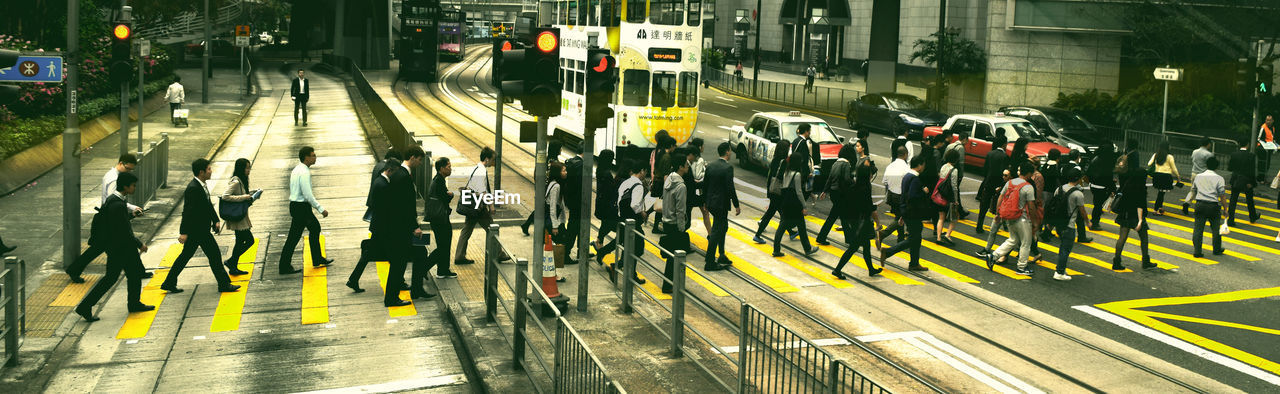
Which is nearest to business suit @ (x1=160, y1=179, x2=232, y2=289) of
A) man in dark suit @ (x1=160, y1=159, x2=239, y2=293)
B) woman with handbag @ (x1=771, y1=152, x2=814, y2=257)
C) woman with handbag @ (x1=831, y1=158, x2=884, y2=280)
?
man in dark suit @ (x1=160, y1=159, x2=239, y2=293)

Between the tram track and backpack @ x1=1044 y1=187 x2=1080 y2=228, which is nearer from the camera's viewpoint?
the tram track

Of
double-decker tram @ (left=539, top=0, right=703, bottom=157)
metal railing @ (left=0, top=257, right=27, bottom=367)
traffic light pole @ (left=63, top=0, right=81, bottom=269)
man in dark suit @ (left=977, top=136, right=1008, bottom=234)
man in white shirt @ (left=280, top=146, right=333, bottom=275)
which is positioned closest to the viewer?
metal railing @ (left=0, top=257, right=27, bottom=367)

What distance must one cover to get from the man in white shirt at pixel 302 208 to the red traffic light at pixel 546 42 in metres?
3.98

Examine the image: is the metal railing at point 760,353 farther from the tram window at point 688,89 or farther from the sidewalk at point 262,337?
the tram window at point 688,89

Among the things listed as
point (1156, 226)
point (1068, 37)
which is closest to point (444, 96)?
point (1068, 37)

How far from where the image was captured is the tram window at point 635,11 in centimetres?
2205

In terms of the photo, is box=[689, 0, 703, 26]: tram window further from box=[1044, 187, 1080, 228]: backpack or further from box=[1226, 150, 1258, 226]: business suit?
box=[1226, 150, 1258, 226]: business suit

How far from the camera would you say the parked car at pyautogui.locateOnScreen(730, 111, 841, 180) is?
2280 cm

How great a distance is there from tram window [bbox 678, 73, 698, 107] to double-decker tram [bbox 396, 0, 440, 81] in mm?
31735

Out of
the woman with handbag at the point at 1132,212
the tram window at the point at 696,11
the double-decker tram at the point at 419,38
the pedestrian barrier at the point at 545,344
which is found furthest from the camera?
the double-decker tram at the point at 419,38

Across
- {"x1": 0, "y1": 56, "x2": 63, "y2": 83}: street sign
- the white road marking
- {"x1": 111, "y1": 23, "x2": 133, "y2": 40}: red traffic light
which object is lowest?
the white road marking

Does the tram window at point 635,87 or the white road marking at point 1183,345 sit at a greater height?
the tram window at point 635,87

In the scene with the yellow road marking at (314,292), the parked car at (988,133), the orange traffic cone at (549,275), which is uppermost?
the parked car at (988,133)

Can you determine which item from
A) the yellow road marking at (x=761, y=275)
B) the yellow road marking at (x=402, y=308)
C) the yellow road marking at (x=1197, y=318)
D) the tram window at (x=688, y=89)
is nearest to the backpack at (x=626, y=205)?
the yellow road marking at (x=761, y=275)
